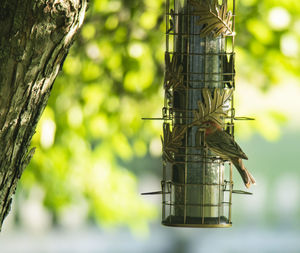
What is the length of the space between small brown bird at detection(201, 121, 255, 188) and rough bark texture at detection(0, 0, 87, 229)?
3.77 ft

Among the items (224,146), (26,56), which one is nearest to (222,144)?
(224,146)

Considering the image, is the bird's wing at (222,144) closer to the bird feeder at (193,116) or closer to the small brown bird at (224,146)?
the small brown bird at (224,146)

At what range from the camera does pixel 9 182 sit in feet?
8.56

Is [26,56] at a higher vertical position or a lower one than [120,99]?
lower

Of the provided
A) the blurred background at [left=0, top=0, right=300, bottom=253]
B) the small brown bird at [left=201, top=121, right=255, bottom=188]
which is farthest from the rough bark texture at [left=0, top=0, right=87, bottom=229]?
the blurred background at [left=0, top=0, right=300, bottom=253]

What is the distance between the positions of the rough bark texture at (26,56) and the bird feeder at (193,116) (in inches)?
46.3

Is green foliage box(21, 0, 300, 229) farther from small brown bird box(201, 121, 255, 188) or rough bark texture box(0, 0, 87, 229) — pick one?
rough bark texture box(0, 0, 87, 229)

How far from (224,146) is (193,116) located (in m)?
0.32

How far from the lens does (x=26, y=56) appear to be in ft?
8.04

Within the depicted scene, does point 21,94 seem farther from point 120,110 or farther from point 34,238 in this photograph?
point 34,238

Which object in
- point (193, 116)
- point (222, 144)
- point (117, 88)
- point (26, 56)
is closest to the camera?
point (26, 56)

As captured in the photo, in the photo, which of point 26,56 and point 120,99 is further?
point 120,99

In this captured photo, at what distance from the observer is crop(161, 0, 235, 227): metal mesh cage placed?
3.59m

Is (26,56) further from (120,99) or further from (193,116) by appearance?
(120,99)
